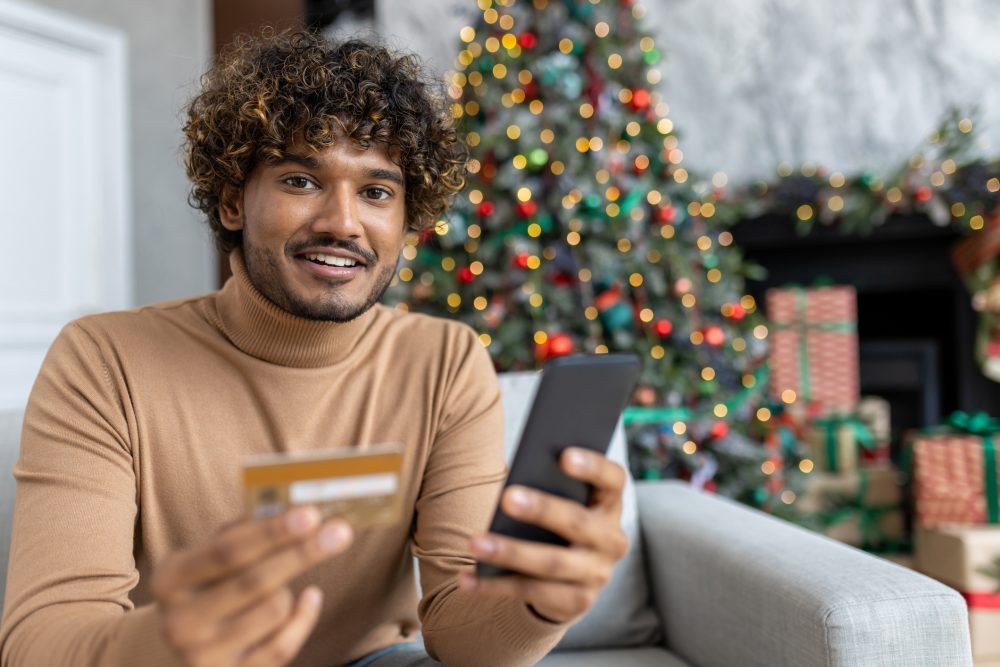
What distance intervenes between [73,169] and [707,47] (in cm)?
250

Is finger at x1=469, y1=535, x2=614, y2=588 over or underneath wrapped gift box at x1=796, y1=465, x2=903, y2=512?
over

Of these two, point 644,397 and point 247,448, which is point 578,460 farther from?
point 644,397

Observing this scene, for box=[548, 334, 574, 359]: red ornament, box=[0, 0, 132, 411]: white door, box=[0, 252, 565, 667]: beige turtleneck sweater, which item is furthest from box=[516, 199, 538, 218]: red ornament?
box=[0, 0, 132, 411]: white door

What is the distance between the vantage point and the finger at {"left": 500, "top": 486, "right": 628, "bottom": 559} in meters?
0.70

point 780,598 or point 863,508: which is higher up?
point 780,598

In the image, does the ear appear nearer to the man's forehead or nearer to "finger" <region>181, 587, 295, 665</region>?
the man's forehead

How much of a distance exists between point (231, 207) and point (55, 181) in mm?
2432

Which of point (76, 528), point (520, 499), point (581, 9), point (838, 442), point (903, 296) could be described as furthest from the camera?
point (903, 296)

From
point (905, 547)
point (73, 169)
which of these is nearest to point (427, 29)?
point (73, 169)

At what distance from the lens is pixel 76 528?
3.03 feet

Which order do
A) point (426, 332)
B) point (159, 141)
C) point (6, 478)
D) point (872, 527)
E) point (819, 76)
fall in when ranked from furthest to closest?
point (159, 141) < point (819, 76) < point (872, 527) < point (426, 332) < point (6, 478)

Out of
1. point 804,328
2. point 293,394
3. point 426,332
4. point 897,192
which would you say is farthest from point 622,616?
point 897,192

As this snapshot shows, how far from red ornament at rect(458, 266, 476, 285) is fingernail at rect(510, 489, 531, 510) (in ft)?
5.54

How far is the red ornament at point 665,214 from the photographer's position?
234 centimetres
